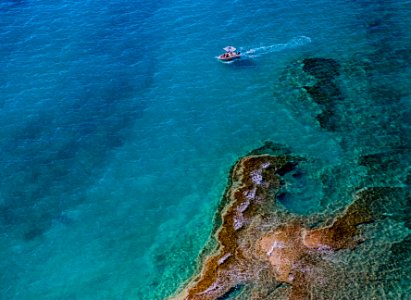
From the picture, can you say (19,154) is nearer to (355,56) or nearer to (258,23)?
(258,23)

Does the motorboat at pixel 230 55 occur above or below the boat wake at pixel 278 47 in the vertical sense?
above

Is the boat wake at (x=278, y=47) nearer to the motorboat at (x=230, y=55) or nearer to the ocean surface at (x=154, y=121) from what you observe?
the ocean surface at (x=154, y=121)

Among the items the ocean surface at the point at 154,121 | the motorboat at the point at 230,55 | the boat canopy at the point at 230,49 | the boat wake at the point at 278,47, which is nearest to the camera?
the ocean surface at the point at 154,121

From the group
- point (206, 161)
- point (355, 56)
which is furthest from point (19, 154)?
point (355, 56)

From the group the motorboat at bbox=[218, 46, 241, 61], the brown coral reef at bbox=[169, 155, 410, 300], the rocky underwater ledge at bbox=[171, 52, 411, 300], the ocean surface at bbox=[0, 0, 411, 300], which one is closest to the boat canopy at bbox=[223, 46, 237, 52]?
the motorboat at bbox=[218, 46, 241, 61]

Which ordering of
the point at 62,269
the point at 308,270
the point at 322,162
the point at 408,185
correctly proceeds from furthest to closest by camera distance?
the point at 322,162 < the point at 408,185 < the point at 62,269 < the point at 308,270

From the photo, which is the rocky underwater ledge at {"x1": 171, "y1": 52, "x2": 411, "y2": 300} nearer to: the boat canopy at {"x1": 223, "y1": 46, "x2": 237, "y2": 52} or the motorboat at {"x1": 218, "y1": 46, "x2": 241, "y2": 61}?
the motorboat at {"x1": 218, "y1": 46, "x2": 241, "y2": 61}

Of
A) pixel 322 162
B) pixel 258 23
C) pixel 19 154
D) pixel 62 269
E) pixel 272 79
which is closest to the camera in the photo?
pixel 62 269

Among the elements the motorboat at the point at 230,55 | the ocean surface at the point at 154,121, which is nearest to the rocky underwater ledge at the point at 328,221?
the ocean surface at the point at 154,121
